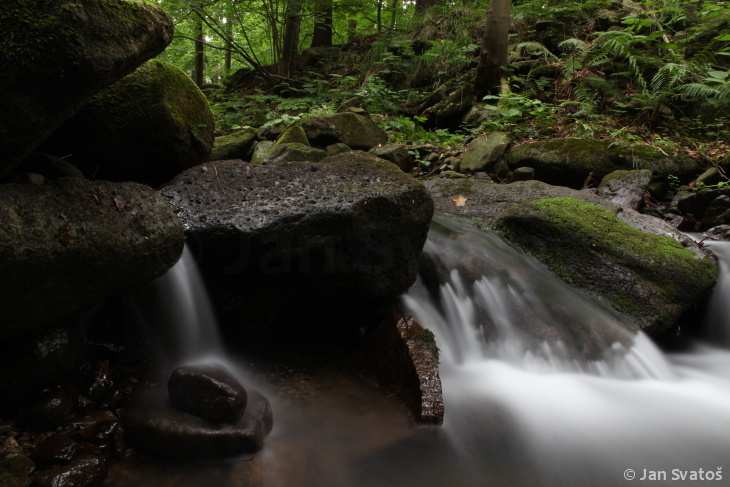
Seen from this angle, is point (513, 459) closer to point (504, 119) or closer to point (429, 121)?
point (504, 119)

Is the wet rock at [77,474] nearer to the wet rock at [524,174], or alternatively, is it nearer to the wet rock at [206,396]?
the wet rock at [206,396]

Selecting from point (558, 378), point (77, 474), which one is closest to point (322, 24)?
point (558, 378)

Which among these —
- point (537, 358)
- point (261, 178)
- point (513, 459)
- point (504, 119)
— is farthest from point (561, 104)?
point (513, 459)

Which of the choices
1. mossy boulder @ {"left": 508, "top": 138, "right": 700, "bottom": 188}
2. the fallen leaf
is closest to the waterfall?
the fallen leaf

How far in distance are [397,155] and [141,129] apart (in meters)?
4.70

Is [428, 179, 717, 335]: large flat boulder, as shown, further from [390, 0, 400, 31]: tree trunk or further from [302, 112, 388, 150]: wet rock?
[390, 0, 400, 31]: tree trunk

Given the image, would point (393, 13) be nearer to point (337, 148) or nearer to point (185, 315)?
point (337, 148)

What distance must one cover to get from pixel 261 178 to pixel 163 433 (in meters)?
1.85

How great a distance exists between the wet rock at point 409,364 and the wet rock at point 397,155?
4.40 metres

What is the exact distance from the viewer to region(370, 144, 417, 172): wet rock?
7398 millimetres

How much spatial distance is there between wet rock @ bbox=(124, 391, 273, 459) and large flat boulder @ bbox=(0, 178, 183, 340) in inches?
25.5

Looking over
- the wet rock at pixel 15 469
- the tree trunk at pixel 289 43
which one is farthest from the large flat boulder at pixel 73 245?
the tree trunk at pixel 289 43

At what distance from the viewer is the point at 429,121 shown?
9.78m

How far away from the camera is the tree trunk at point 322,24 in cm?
1151
